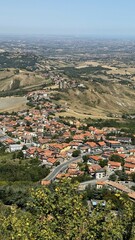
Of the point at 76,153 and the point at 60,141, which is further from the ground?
the point at 76,153

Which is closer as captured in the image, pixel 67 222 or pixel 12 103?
pixel 67 222

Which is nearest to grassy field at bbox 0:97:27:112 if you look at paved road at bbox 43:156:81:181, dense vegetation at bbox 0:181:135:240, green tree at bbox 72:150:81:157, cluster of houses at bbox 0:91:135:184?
cluster of houses at bbox 0:91:135:184

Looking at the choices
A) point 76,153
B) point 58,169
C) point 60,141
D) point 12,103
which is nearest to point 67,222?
point 58,169

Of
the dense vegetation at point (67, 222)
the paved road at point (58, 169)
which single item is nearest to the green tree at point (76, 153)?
the paved road at point (58, 169)

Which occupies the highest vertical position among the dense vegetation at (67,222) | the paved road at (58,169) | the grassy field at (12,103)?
the dense vegetation at (67,222)

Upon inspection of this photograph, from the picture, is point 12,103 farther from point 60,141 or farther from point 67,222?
point 67,222

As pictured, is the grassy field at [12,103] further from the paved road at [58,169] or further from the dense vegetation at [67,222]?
the dense vegetation at [67,222]

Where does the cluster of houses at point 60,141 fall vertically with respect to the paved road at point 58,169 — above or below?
below

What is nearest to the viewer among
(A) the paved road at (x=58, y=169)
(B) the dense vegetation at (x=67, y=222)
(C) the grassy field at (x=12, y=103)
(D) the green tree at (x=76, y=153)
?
(B) the dense vegetation at (x=67, y=222)

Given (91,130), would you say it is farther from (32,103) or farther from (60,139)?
(32,103)
